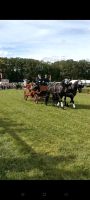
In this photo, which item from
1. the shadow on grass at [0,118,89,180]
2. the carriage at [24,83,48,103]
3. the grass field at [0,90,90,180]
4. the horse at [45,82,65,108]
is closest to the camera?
the shadow on grass at [0,118,89,180]

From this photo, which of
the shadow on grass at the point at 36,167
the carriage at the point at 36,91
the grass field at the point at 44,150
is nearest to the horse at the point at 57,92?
the carriage at the point at 36,91

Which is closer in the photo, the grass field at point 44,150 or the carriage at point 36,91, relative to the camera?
the grass field at point 44,150

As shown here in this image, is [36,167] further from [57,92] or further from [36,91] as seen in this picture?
[36,91]

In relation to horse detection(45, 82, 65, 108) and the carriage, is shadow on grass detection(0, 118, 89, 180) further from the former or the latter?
the carriage

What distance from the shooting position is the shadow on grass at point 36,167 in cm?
501

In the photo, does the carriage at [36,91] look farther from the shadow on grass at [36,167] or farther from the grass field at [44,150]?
the shadow on grass at [36,167]

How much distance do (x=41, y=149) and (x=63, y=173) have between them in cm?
178

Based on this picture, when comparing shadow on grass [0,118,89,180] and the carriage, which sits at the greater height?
shadow on grass [0,118,89,180]

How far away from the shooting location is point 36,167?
18.1ft

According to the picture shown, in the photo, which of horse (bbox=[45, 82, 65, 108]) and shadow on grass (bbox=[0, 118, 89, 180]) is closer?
shadow on grass (bbox=[0, 118, 89, 180])

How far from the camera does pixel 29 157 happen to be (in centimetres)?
621

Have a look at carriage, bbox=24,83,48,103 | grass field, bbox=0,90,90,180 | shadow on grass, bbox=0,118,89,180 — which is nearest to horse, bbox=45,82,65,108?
carriage, bbox=24,83,48,103

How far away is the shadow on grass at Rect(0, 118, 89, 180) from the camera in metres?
5.01
